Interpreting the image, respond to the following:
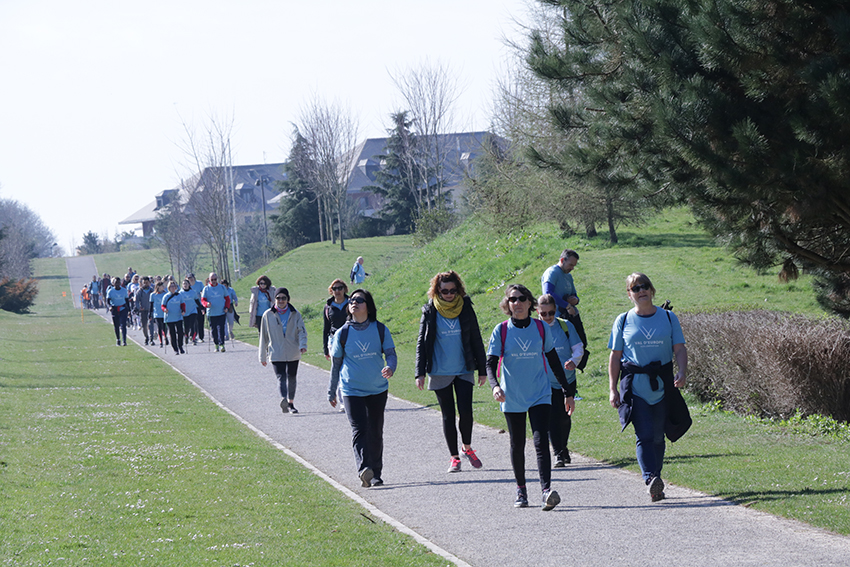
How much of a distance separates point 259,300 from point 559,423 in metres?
11.2

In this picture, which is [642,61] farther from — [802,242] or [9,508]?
[9,508]

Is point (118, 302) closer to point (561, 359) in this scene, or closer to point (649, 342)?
point (561, 359)

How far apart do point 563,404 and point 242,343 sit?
19799 millimetres

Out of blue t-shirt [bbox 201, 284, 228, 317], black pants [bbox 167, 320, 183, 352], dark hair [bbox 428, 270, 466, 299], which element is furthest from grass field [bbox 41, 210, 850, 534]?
black pants [bbox 167, 320, 183, 352]

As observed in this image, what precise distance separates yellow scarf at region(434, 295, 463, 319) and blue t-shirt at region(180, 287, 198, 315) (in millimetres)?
16340

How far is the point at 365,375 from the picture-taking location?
28.7 feet

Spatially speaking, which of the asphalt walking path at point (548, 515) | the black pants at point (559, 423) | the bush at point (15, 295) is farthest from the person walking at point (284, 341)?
the bush at point (15, 295)

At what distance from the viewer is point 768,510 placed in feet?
22.2

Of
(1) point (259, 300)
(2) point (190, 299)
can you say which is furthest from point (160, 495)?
(2) point (190, 299)

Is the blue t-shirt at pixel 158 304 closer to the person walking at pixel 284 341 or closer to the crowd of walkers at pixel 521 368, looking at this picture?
the person walking at pixel 284 341

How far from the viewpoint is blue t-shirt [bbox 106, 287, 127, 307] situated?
26.5 meters

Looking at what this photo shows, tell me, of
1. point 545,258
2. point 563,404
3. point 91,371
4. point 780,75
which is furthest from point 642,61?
point 545,258

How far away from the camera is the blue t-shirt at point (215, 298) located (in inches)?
899

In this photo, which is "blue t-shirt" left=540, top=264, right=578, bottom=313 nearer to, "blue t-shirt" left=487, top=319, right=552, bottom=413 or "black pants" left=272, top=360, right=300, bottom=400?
"blue t-shirt" left=487, top=319, right=552, bottom=413
